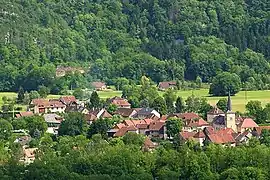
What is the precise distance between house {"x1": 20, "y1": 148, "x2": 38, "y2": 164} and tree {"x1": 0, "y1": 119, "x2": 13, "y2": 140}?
17.5 feet

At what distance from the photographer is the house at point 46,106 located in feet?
219

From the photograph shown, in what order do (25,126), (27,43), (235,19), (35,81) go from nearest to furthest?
(25,126) < (35,81) < (27,43) < (235,19)

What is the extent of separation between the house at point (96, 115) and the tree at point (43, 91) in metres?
12.9

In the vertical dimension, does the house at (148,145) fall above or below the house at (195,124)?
above

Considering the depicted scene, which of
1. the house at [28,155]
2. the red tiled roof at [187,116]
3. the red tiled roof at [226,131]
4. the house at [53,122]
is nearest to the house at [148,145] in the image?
the red tiled roof at [226,131]

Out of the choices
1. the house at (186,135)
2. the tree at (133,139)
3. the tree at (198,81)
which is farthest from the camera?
the tree at (198,81)

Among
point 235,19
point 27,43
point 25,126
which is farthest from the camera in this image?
point 235,19

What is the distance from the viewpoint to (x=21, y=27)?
95875mm

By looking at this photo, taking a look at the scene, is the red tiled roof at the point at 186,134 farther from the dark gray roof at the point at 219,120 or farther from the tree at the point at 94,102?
the tree at the point at 94,102

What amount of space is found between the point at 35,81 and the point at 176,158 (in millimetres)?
44860

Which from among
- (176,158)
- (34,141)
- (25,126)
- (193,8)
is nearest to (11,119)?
(25,126)

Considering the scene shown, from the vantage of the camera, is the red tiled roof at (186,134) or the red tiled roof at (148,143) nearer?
the red tiled roof at (148,143)

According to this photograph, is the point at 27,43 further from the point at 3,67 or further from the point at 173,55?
the point at 173,55

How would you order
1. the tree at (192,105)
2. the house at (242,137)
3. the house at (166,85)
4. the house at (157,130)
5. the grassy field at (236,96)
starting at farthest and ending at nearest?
1. the house at (166,85)
2. the grassy field at (236,96)
3. the tree at (192,105)
4. the house at (157,130)
5. the house at (242,137)
